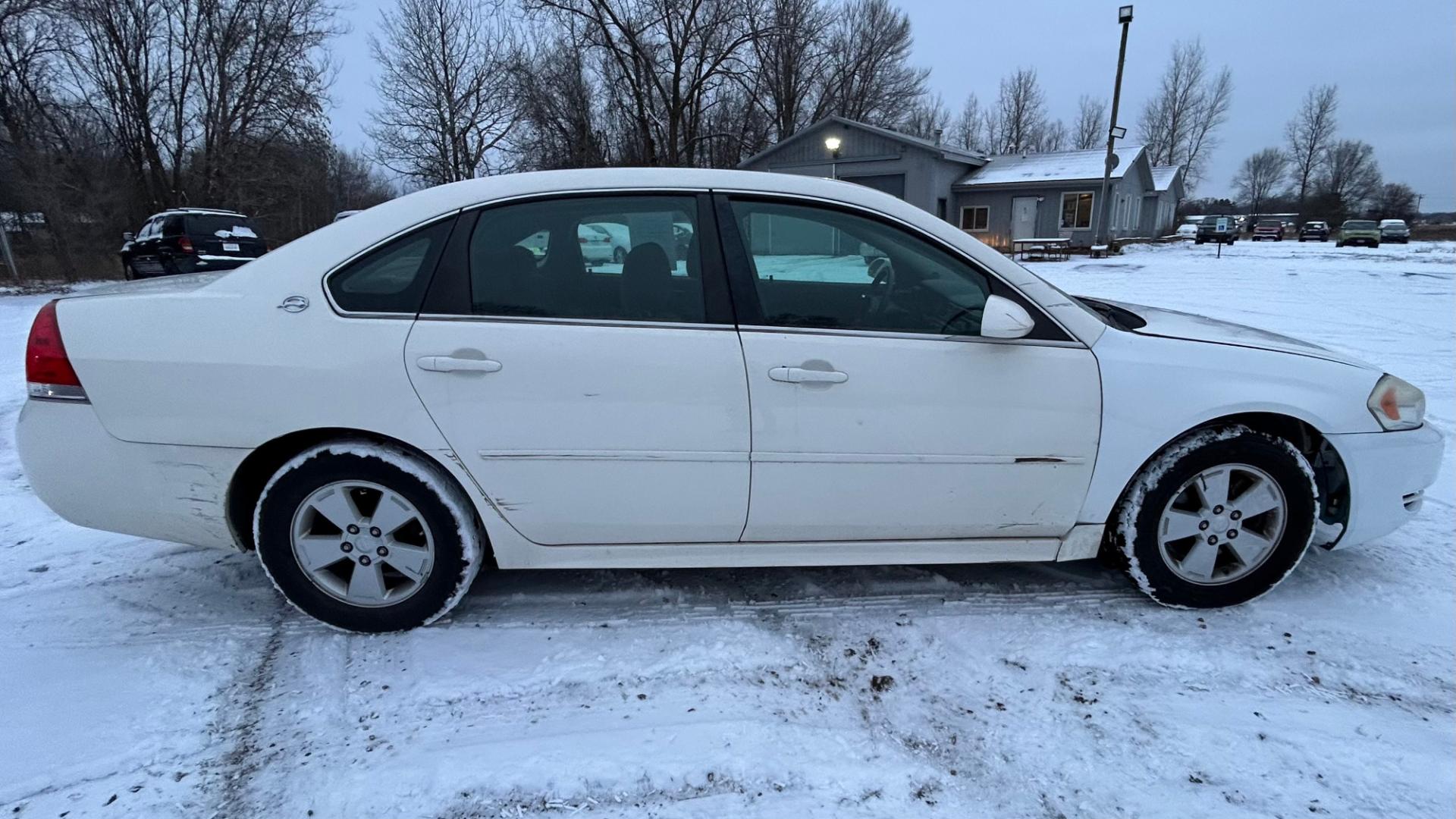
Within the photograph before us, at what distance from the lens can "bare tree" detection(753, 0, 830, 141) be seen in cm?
2975

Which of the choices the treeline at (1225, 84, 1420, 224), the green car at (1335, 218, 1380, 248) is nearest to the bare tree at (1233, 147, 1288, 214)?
the treeline at (1225, 84, 1420, 224)

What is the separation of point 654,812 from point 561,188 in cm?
201

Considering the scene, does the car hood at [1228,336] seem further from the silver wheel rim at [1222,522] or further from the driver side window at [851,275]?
the driver side window at [851,275]

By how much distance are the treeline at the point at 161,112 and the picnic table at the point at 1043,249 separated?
84.0ft

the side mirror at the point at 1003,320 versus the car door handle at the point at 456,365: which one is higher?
the side mirror at the point at 1003,320

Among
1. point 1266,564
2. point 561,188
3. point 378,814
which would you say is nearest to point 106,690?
point 378,814

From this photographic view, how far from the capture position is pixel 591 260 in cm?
255

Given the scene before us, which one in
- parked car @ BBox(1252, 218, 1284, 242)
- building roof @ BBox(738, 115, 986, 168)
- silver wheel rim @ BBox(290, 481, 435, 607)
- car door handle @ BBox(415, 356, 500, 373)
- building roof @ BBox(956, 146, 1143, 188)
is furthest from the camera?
parked car @ BBox(1252, 218, 1284, 242)

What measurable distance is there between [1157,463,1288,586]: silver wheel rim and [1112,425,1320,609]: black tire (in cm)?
1

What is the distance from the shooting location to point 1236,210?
227ft

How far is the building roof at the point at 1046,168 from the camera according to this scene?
29.8m

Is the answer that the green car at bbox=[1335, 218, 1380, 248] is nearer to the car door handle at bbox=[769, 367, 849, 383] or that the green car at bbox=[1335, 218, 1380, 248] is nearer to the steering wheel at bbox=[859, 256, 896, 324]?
the steering wheel at bbox=[859, 256, 896, 324]

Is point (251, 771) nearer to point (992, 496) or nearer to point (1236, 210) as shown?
point (992, 496)

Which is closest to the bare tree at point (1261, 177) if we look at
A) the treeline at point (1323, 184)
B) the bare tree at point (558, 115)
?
the treeline at point (1323, 184)
